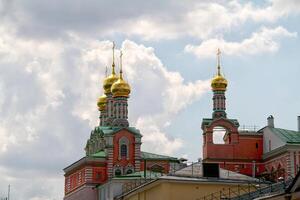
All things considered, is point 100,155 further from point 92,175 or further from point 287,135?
point 287,135

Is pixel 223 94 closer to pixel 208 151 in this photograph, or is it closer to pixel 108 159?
pixel 208 151

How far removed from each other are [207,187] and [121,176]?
44.2 meters

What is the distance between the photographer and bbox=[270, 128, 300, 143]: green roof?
9631 cm

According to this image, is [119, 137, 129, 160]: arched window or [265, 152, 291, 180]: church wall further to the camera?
[119, 137, 129, 160]: arched window

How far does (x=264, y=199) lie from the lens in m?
39.5

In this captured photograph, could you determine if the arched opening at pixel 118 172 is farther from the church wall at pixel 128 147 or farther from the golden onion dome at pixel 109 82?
the golden onion dome at pixel 109 82

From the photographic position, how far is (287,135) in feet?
322

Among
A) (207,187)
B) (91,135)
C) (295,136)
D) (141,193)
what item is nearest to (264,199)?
(207,187)

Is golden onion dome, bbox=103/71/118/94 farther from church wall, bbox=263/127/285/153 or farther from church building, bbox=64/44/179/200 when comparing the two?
church wall, bbox=263/127/285/153

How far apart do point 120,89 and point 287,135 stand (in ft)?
80.3

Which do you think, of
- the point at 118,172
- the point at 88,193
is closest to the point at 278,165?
the point at 118,172

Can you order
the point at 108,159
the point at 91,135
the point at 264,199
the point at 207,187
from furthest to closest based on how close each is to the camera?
1. the point at 91,135
2. the point at 108,159
3. the point at 207,187
4. the point at 264,199

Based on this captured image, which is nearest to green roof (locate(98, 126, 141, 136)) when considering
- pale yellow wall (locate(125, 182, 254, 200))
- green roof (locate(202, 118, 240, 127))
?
green roof (locate(202, 118, 240, 127))

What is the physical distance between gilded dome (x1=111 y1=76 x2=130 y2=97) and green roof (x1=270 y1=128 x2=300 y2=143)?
69.3ft
